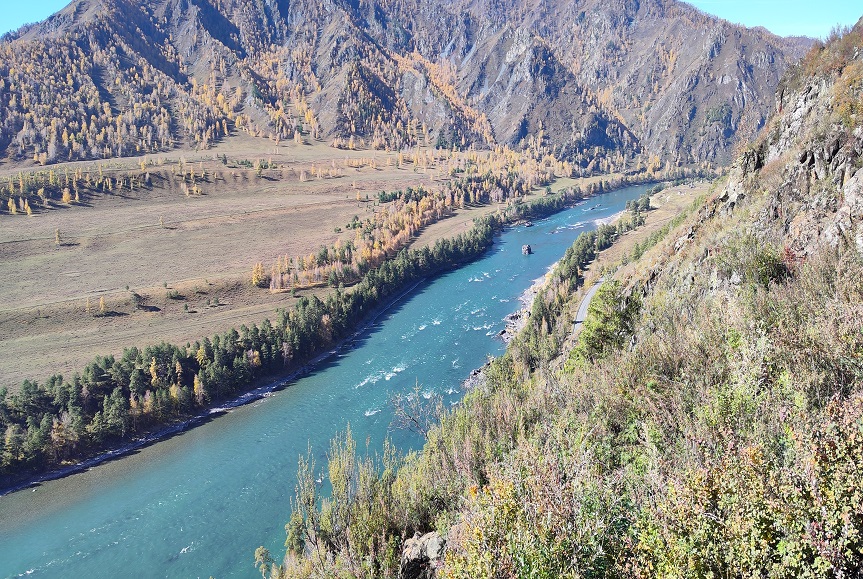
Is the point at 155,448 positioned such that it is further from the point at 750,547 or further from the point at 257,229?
the point at 257,229

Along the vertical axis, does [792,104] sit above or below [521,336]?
above

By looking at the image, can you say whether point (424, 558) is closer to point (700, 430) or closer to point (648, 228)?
point (700, 430)

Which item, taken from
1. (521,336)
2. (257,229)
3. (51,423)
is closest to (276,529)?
(51,423)

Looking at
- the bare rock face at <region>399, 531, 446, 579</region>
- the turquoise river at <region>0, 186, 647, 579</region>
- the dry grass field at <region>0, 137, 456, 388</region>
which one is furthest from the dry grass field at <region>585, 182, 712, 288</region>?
the dry grass field at <region>0, 137, 456, 388</region>

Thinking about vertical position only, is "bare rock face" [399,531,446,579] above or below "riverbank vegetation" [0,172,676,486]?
above

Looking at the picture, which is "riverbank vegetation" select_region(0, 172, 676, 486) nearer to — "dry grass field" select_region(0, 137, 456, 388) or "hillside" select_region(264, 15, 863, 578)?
"dry grass field" select_region(0, 137, 456, 388)

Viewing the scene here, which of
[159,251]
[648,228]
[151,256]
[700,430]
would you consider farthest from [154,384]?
[648,228]
